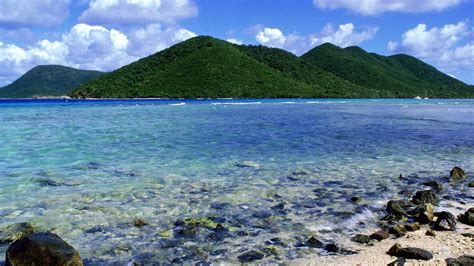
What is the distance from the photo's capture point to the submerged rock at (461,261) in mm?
6523

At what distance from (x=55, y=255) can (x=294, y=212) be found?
554 centimetres

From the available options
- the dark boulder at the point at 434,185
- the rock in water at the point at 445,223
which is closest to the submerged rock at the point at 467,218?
the rock in water at the point at 445,223

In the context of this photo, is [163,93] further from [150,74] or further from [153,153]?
[153,153]

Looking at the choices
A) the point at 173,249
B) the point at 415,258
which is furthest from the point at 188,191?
the point at 415,258

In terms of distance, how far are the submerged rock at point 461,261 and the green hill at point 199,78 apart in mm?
136572

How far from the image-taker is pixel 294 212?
9930mm

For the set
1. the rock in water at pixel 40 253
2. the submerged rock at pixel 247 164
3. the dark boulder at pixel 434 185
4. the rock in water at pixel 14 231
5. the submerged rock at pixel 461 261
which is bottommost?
the submerged rock at pixel 247 164

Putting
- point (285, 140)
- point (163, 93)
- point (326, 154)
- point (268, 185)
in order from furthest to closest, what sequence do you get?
1. point (163, 93)
2. point (285, 140)
3. point (326, 154)
4. point (268, 185)

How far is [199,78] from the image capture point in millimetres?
151750

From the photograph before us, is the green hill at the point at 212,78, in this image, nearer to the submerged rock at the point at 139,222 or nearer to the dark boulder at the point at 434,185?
the dark boulder at the point at 434,185

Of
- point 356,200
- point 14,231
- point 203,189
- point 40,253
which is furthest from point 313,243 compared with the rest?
point 14,231

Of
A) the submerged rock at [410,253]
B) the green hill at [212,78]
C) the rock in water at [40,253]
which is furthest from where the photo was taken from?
the green hill at [212,78]

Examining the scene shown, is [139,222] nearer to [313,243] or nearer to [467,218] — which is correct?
[313,243]

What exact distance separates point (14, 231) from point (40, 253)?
8.71 feet
